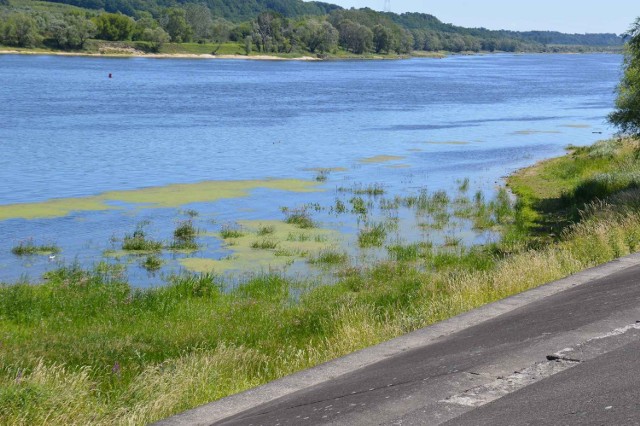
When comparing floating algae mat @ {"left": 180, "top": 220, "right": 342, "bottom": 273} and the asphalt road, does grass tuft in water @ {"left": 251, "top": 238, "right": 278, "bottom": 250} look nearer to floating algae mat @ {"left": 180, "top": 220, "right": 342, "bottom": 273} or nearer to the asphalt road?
floating algae mat @ {"left": 180, "top": 220, "right": 342, "bottom": 273}

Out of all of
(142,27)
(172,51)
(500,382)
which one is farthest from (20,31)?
(500,382)

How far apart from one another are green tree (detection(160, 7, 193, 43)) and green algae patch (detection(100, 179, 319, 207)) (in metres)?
152

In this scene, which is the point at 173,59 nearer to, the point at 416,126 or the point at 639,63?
the point at 416,126

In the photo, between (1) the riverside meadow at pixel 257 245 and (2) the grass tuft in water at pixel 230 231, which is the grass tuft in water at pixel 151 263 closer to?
(1) the riverside meadow at pixel 257 245

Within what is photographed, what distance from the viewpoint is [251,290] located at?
690 inches

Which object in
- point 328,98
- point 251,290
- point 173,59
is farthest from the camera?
point 173,59

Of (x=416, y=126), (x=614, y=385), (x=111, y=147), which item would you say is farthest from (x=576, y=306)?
(x=416, y=126)

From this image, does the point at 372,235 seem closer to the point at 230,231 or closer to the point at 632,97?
the point at 230,231

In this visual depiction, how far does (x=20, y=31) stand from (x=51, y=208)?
128 m

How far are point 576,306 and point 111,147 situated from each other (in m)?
35.9

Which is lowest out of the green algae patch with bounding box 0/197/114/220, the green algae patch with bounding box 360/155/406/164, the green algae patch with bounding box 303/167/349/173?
the green algae patch with bounding box 360/155/406/164

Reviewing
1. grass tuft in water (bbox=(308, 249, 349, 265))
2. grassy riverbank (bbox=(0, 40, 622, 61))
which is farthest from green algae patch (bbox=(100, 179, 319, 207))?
grassy riverbank (bbox=(0, 40, 622, 61))

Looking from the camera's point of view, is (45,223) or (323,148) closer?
(45,223)

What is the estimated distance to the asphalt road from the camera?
5555 millimetres
